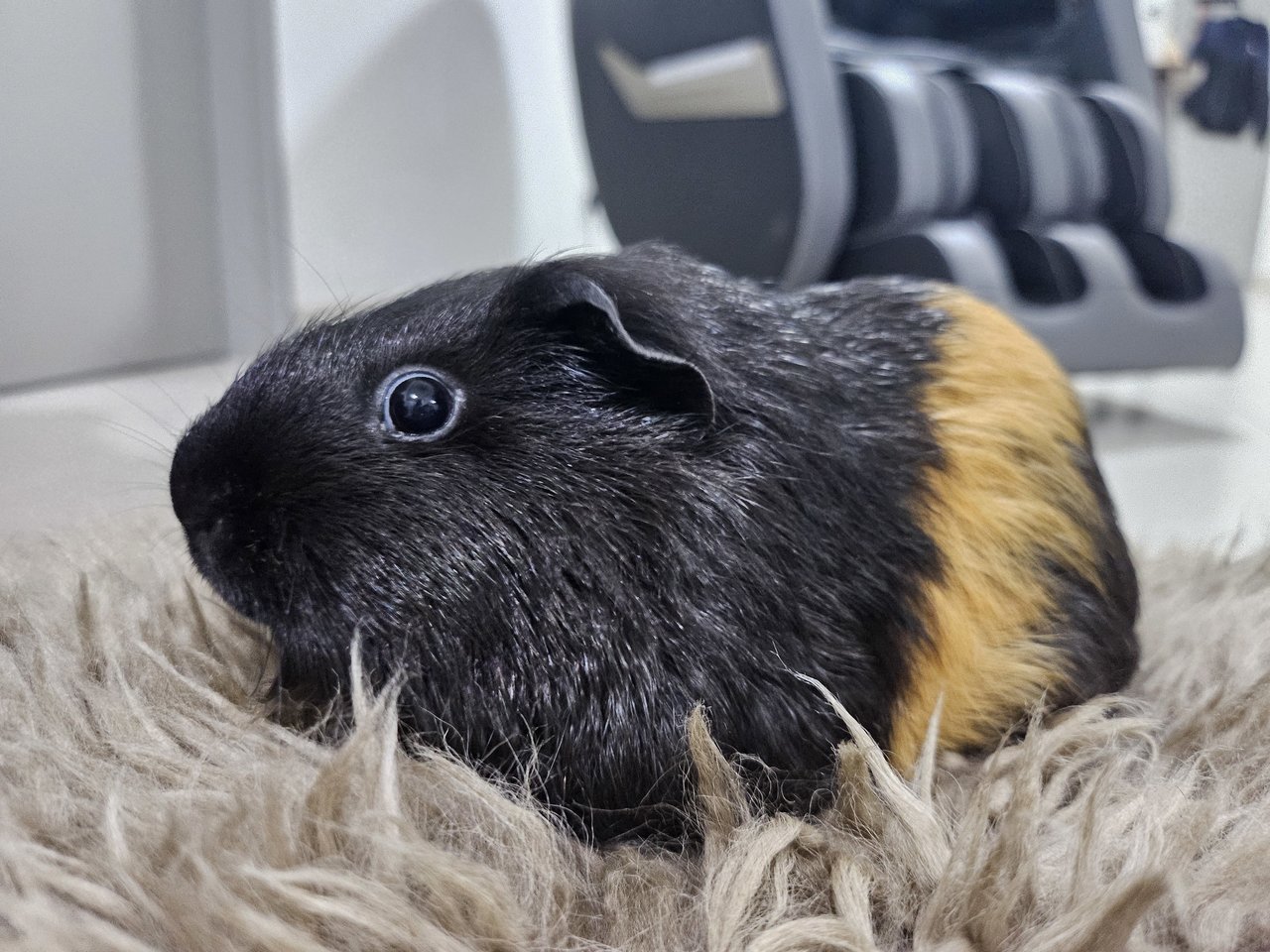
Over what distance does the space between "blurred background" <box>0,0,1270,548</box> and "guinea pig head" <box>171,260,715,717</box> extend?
18 centimetres

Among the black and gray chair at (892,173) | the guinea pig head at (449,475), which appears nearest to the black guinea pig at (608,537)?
the guinea pig head at (449,475)

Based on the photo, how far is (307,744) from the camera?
627mm

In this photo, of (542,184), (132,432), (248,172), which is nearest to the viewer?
(132,432)

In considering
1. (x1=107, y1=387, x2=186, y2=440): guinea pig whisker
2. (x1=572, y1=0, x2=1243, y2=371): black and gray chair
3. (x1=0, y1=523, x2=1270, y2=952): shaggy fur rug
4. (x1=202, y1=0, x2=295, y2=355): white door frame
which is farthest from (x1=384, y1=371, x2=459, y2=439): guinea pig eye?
(x1=572, y1=0, x2=1243, y2=371): black and gray chair

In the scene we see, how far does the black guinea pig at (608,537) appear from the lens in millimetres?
589

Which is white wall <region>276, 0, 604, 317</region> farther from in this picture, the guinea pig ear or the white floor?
the guinea pig ear

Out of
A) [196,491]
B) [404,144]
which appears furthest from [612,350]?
[404,144]

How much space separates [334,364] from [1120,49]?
1877 millimetres

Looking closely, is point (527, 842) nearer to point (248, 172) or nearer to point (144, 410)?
point (144, 410)

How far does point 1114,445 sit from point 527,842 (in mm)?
1395

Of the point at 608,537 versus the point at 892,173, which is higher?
the point at 892,173

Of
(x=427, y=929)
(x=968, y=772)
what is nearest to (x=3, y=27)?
(x=427, y=929)

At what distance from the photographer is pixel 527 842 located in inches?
21.9

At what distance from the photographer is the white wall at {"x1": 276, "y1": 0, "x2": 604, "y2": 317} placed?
1.21 meters
